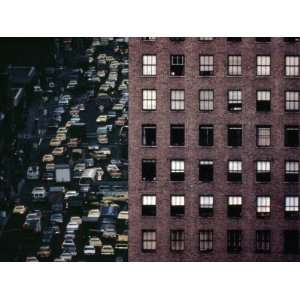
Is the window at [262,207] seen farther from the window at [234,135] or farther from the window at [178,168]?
the window at [178,168]

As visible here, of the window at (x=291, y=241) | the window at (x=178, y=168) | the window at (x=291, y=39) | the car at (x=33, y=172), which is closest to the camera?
the car at (x=33, y=172)

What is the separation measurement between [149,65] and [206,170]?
24.8 feet

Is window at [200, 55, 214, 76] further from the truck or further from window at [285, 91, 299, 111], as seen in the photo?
the truck

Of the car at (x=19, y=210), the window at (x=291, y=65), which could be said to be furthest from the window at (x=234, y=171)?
the car at (x=19, y=210)

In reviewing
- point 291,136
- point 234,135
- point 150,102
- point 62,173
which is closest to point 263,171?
point 291,136

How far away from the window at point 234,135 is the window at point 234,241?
561cm

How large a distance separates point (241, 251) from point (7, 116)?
56.0 ft

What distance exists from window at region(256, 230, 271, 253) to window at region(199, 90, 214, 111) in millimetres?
8521

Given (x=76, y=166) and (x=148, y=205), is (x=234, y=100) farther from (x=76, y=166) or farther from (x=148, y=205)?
(x=76, y=166)

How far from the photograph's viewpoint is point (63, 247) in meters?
34.1

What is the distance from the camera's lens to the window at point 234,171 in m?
34.2

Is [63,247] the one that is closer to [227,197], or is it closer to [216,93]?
[227,197]

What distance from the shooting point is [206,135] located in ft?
112

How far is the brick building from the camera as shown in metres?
34.0
